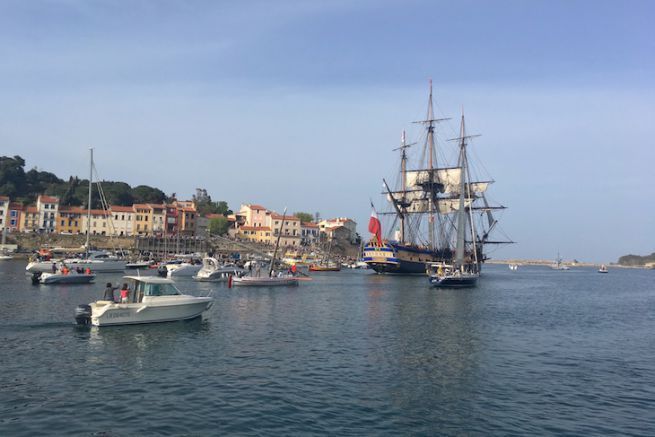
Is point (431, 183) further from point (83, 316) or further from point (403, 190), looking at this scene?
point (83, 316)

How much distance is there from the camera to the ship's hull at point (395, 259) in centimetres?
10919

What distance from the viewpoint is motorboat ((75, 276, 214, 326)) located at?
1193 inches

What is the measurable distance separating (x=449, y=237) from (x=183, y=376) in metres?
114

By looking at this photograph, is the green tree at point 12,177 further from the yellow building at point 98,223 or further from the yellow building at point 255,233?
the yellow building at point 255,233

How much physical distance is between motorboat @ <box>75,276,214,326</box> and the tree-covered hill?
154 m

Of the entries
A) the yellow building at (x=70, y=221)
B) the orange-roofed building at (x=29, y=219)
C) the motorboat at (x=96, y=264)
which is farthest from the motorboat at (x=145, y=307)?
the orange-roofed building at (x=29, y=219)

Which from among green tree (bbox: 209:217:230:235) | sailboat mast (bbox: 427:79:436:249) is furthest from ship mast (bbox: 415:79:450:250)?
green tree (bbox: 209:217:230:235)

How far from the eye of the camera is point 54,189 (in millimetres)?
177625

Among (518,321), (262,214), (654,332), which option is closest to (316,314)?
(518,321)

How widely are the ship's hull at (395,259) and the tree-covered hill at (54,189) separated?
4201 inches

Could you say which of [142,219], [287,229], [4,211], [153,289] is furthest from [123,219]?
[153,289]

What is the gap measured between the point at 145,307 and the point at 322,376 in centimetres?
1468

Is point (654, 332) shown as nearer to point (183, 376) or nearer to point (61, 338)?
point (183, 376)

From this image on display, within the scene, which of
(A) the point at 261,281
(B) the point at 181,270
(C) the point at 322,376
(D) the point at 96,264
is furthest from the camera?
(D) the point at 96,264
